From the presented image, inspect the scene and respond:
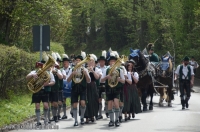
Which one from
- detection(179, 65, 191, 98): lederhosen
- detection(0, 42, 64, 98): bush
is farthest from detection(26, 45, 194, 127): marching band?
detection(179, 65, 191, 98): lederhosen

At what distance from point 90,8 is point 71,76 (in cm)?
5655

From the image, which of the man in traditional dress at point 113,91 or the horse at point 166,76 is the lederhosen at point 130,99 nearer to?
the man in traditional dress at point 113,91

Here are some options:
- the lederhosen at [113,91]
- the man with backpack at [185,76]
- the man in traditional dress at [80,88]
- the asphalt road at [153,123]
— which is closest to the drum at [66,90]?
the asphalt road at [153,123]

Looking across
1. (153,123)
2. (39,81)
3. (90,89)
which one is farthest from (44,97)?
(153,123)

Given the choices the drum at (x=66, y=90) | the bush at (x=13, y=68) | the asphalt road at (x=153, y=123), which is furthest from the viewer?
the drum at (x=66, y=90)

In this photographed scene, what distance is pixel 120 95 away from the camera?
642 inches

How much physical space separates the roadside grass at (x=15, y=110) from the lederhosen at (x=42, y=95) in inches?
41.4

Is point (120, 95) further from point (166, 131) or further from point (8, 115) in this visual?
point (8, 115)

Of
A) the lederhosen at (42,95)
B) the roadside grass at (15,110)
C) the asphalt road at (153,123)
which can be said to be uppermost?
the lederhosen at (42,95)

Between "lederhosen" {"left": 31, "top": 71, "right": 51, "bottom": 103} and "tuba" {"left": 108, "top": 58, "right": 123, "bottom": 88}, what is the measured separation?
1686mm

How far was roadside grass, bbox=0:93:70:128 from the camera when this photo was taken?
16505mm

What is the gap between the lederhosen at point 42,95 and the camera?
1569 centimetres

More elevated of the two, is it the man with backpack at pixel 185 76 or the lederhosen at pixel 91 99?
the man with backpack at pixel 185 76

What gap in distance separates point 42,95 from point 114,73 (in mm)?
2010
